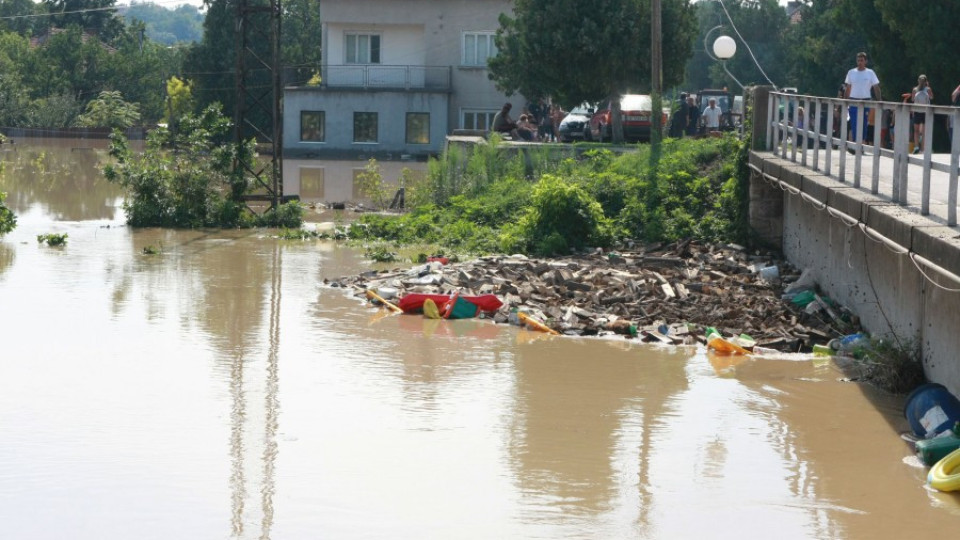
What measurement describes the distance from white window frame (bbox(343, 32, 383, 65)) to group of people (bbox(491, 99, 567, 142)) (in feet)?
27.3

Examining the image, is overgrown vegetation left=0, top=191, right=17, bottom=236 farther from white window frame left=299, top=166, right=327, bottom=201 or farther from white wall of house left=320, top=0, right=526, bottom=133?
white wall of house left=320, top=0, right=526, bottom=133

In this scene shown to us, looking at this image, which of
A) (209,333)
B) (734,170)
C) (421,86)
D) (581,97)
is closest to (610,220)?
(734,170)

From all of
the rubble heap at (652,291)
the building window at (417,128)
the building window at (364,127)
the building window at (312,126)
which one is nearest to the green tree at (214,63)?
the building window at (312,126)

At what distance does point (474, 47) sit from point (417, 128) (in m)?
4.34

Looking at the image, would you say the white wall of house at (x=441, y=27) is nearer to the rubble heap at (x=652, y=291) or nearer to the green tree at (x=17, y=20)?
the rubble heap at (x=652, y=291)

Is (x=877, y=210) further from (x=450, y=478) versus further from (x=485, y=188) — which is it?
(x=485, y=188)

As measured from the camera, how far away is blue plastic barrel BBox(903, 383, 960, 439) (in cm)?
1130

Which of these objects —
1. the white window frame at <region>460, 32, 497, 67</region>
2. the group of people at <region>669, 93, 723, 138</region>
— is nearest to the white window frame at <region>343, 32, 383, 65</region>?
the white window frame at <region>460, 32, 497, 67</region>

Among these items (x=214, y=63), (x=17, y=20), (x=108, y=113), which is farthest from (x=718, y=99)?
(x=17, y=20)

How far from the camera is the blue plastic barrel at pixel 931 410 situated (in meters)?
11.3

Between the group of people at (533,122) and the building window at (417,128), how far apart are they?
5.50 meters

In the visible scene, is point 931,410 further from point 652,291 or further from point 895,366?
point 652,291

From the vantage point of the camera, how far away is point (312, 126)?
5869 cm

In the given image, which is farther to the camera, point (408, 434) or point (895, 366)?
point (895, 366)
